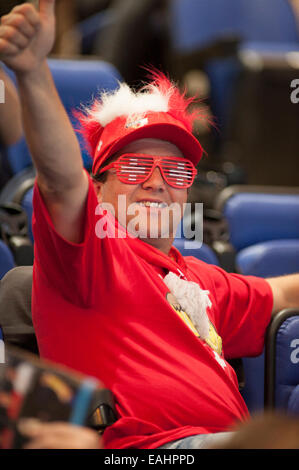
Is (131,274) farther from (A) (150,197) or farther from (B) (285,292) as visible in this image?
(B) (285,292)

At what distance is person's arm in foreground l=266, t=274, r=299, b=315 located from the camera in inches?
53.3

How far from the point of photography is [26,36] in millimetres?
755

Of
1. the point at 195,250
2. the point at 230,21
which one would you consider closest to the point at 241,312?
the point at 195,250

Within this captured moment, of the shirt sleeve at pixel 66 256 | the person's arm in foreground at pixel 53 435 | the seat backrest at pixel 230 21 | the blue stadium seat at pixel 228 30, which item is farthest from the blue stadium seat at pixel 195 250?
the seat backrest at pixel 230 21

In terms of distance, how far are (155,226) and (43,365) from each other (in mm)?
535

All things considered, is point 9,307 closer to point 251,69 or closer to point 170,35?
point 251,69

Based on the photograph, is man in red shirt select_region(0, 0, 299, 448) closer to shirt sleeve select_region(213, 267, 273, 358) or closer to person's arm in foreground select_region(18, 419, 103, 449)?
shirt sleeve select_region(213, 267, 273, 358)

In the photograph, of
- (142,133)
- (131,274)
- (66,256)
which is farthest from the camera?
(142,133)

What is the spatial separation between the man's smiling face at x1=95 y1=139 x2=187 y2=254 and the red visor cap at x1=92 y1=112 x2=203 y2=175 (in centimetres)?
→ 2

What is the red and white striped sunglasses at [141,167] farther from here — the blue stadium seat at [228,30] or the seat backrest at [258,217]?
the blue stadium seat at [228,30]

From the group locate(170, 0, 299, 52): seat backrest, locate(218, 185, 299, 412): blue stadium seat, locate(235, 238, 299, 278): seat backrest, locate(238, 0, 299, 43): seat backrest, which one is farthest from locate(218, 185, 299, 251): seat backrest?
locate(238, 0, 299, 43): seat backrest

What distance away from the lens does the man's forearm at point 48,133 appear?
2.61 ft

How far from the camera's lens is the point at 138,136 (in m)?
1.17

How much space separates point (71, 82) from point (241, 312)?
108 centimetres
